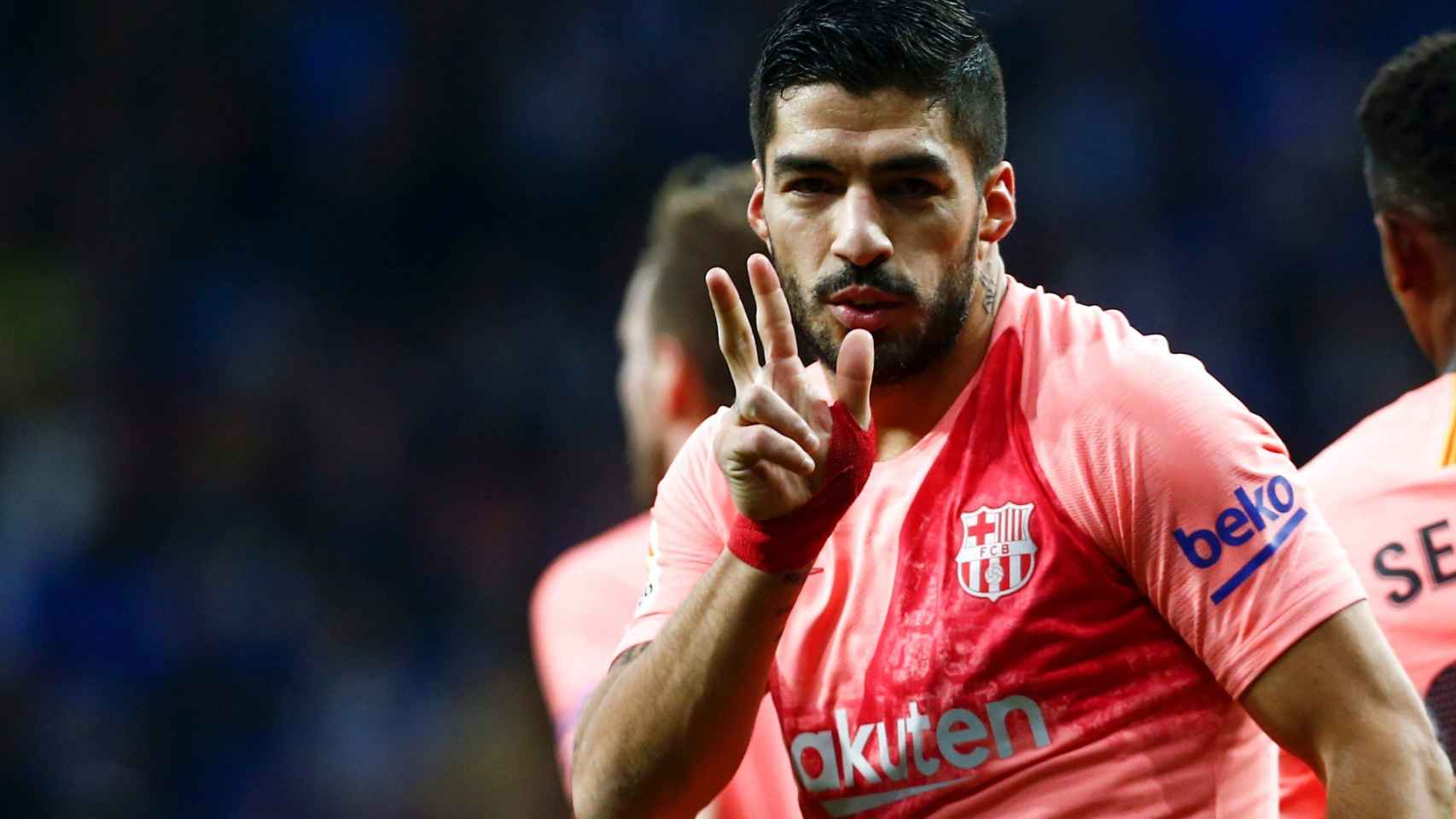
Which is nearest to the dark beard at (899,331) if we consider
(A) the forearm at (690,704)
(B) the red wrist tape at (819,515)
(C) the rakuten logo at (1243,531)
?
(B) the red wrist tape at (819,515)

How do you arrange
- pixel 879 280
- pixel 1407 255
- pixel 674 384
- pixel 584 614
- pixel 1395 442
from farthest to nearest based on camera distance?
pixel 674 384, pixel 584 614, pixel 1407 255, pixel 1395 442, pixel 879 280

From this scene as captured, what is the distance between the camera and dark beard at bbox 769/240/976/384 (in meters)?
2.40

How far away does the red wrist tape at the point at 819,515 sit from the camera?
222 centimetres

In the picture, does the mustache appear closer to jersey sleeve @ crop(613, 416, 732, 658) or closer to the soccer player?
the soccer player

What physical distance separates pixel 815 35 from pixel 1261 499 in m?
0.88

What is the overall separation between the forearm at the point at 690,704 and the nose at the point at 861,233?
1.42ft

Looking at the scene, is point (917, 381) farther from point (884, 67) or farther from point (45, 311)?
point (45, 311)

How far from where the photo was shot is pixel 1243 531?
Result: 214 cm

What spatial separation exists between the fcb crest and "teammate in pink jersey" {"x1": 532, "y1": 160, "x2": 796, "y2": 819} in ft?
4.63

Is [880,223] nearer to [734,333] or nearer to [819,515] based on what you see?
[734,333]

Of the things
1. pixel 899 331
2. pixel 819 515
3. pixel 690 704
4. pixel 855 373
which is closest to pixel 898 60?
pixel 899 331

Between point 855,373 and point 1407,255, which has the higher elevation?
point 1407,255

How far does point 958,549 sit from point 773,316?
0.40 metres

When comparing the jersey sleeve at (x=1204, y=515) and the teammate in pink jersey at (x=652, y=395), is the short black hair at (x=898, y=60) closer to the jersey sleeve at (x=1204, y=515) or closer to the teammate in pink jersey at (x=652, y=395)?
the jersey sleeve at (x=1204, y=515)
